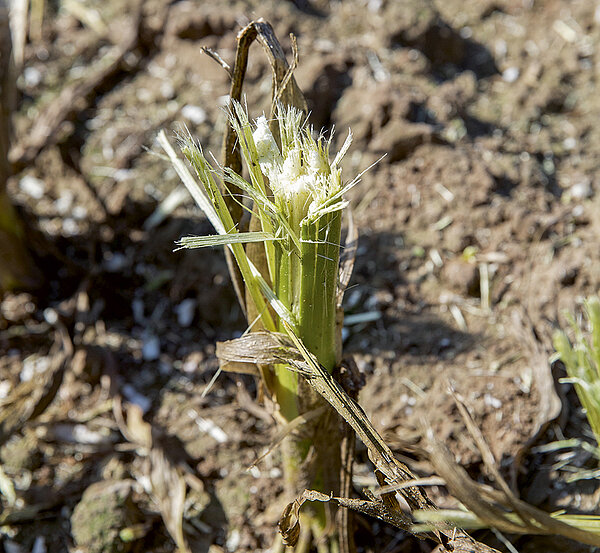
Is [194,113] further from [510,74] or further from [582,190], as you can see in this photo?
[582,190]

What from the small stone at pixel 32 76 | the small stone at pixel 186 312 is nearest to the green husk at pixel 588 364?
the small stone at pixel 186 312

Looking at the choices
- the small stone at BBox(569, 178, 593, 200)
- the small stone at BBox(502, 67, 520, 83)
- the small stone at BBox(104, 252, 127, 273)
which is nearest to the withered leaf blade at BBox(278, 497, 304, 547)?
the small stone at BBox(104, 252, 127, 273)

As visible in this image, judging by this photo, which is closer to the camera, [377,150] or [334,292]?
[334,292]

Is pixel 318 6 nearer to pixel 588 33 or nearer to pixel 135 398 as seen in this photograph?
pixel 588 33

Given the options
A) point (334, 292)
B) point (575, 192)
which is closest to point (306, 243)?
point (334, 292)

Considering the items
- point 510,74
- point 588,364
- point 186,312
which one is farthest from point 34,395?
point 510,74

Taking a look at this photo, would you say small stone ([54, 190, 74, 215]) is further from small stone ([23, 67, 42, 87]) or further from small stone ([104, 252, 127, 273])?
small stone ([23, 67, 42, 87])

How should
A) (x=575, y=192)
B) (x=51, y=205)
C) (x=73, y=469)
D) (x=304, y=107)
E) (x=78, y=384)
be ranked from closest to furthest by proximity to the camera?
1. (x=304, y=107)
2. (x=73, y=469)
3. (x=78, y=384)
4. (x=575, y=192)
5. (x=51, y=205)

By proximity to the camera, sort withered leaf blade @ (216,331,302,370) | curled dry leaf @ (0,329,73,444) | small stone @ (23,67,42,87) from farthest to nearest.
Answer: small stone @ (23,67,42,87) → curled dry leaf @ (0,329,73,444) → withered leaf blade @ (216,331,302,370)
